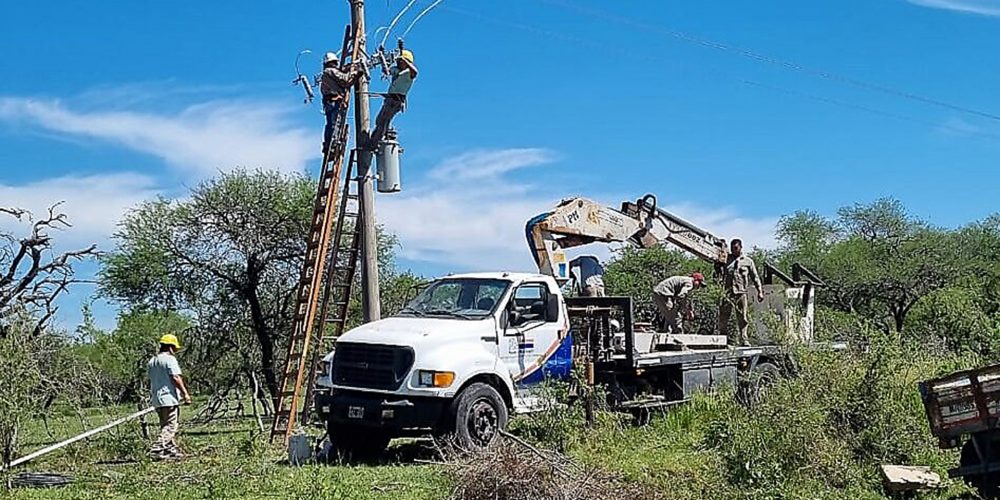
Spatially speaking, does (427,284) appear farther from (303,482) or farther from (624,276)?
(624,276)

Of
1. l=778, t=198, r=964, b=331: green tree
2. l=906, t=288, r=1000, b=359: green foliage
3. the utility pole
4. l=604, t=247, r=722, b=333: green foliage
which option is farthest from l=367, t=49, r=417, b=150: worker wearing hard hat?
l=778, t=198, r=964, b=331: green tree

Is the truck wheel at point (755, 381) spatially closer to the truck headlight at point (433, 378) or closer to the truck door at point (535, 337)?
the truck door at point (535, 337)

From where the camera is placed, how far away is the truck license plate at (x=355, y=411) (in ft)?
43.1

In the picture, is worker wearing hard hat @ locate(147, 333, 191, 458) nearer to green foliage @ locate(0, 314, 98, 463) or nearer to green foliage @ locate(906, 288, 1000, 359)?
green foliage @ locate(0, 314, 98, 463)

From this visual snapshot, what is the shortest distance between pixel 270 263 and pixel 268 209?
4.01ft

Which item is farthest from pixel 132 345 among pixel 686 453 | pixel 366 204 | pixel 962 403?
pixel 962 403

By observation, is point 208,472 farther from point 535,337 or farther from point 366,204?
point 366,204

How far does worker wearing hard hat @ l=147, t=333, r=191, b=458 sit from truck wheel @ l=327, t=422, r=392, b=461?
2.08 m

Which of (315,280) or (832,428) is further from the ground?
(315,280)

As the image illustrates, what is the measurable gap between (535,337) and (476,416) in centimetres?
166

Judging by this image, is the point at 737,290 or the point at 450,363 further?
the point at 737,290

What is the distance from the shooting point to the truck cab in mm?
13031

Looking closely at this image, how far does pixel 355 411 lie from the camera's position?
13.2m

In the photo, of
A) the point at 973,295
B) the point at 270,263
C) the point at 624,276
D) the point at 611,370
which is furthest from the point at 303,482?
the point at 973,295
